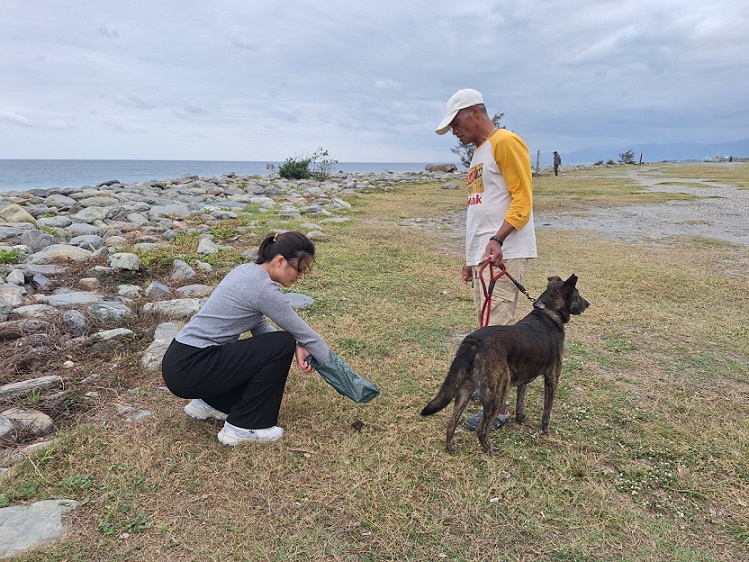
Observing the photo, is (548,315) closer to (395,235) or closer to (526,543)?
(526,543)

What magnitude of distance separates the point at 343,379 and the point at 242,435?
0.73m

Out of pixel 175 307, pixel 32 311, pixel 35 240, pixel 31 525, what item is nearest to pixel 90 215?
pixel 35 240

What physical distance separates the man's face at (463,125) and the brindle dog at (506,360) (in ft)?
3.83

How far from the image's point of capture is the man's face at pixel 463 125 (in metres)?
3.34

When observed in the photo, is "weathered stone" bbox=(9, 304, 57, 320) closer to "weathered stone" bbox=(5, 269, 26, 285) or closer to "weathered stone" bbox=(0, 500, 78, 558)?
"weathered stone" bbox=(5, 269, 26, 285)

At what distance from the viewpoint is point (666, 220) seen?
1388cm

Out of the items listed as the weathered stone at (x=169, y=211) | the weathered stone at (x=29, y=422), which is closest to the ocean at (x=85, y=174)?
the weathered stone at (x=169, y=211)

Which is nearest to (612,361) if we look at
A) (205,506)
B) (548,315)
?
(548,315)

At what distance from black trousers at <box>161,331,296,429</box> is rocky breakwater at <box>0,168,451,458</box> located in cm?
68

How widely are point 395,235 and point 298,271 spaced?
805 cm

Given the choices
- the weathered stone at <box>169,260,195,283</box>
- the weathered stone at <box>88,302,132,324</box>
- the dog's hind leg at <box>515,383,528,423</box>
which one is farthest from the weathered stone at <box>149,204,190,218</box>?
the dog's hind leg at <box>515,383,528,423</box>

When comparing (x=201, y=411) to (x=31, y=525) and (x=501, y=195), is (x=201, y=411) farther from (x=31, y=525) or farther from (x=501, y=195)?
(x=501, y=195)

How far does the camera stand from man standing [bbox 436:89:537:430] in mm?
3311

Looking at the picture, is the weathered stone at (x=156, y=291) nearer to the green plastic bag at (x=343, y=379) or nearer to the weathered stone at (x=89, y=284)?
the weathered stone at (x=89, y=284)
